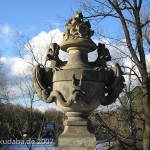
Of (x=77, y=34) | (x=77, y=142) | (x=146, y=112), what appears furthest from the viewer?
(x=146, y=112)

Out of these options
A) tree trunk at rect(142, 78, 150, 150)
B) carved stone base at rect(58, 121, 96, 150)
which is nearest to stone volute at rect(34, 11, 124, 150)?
carved stone base at rect(58, 121, 96, 150)

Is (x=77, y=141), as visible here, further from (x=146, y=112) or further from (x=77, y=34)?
(x=146, y=112)

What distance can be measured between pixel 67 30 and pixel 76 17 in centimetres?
40

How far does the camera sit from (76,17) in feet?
29.1

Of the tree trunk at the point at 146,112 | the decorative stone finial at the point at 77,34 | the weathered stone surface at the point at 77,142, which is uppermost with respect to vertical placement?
the decorative stone finial at the point at 77,34

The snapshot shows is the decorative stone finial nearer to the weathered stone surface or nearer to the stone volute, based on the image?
the stone volute

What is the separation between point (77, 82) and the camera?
A: 805 cm

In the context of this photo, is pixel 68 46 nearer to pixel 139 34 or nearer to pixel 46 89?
pixel 46 89

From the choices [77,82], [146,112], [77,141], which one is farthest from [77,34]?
[146,112]

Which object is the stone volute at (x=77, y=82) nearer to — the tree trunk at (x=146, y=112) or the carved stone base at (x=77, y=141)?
the carved stone base at (x=77, y=141)

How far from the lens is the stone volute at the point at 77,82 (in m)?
8.00

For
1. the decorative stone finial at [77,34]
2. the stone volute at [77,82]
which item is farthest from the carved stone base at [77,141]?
the decorative stone finial at [77,34]

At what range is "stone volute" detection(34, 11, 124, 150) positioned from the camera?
8.00 metres

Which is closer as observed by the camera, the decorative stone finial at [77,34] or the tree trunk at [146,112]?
the decorative stone finial at [77,34]
